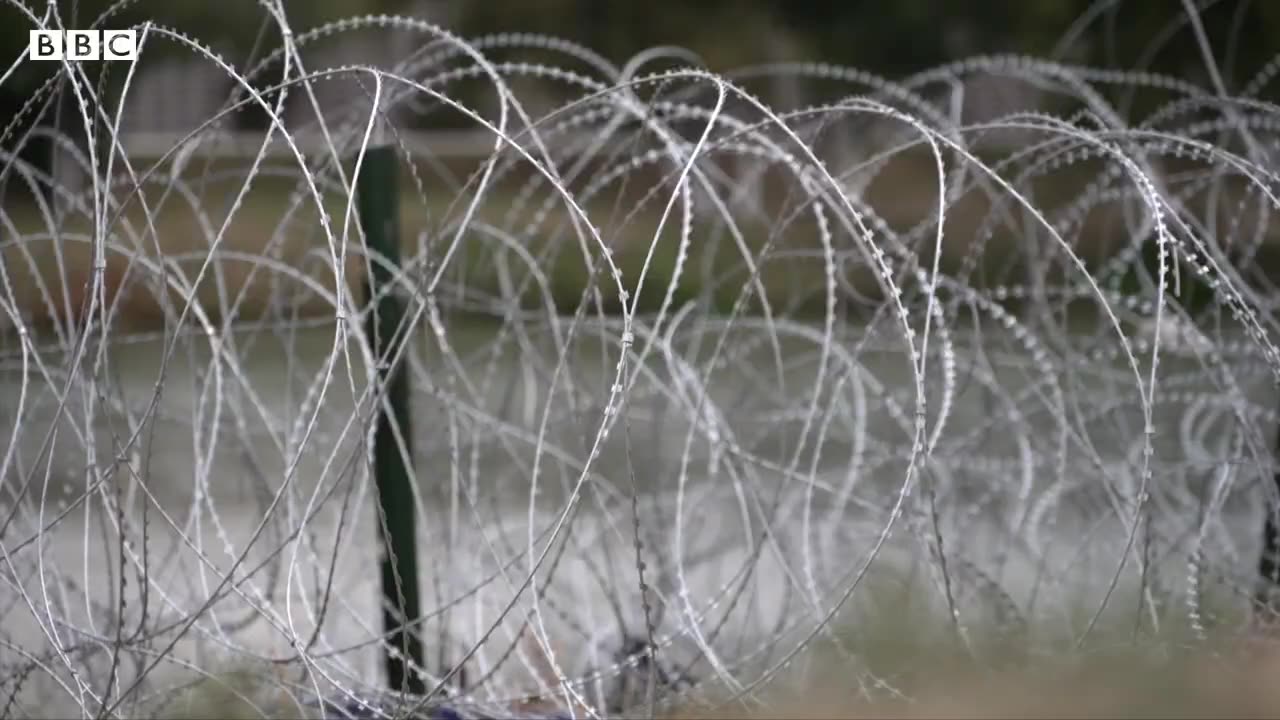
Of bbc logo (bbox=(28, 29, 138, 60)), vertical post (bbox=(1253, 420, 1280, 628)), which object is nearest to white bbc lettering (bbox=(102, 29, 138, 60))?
bbc logo (bbox=(28, 29, 138, 60))

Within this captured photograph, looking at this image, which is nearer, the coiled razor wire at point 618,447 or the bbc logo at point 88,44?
the coiled razor wire at point 618,447

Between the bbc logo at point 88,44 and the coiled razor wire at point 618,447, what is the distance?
52 mm

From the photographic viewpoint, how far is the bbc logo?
2.04 meters

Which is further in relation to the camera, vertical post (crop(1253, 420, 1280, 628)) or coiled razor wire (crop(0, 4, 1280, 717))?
vertical post (crop(1253, 420, 1280, 628))

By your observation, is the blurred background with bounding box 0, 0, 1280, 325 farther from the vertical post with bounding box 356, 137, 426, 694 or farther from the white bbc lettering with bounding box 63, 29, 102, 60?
the white bbc lettering with bounding box 63, 29, 102, 60

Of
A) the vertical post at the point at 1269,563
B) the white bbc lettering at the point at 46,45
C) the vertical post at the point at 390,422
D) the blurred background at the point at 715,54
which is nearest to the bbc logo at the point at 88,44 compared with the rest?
the white bbc lettering at the point at 46,45

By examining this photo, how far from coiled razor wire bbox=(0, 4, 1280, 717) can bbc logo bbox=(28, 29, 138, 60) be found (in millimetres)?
52

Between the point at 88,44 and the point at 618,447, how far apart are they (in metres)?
2.99

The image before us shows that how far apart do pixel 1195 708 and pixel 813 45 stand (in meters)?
5.98

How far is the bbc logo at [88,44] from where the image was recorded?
204cm

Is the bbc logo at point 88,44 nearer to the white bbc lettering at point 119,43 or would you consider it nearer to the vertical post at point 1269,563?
the white bbc lettering at point 119,43

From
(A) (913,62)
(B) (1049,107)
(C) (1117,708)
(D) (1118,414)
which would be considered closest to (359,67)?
(C) (1117,708)

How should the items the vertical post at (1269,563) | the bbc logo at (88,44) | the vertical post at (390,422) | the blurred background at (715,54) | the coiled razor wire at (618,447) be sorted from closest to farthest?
the coiled razor wire at (618,447)
the bbc logo at (88,44)
the vertical post at (1269,563)
the vertical post at (390,422)
the blurred background at (715,54)

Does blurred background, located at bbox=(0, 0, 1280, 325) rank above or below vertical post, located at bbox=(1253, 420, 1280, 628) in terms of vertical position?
above
